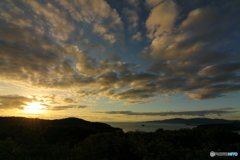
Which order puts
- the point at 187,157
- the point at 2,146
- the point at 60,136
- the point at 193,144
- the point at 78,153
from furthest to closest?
the point at 60,136, the point at 193,144, the point at 78,153, the point at 2,146, the point at 187,157

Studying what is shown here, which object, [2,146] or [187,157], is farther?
[2,146]

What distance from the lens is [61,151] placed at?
46.0ft

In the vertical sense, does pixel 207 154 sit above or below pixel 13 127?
below

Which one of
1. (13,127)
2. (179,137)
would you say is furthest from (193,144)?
(13,127)

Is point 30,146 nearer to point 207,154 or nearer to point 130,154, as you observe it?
point 130,154

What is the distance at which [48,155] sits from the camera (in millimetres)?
13984

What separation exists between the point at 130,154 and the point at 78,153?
497 cm

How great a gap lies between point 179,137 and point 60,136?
90.3 ft

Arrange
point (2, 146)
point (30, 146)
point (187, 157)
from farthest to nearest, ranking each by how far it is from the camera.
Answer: point (30, 146) → point (2, 146) → point (187, 157)

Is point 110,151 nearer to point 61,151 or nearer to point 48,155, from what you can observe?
point 61,151

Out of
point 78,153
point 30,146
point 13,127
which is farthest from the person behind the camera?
point 13,127

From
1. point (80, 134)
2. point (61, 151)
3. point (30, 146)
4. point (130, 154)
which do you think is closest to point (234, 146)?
point (130, 154)

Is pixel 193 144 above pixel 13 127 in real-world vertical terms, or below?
below

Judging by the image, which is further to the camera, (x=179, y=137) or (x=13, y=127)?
(x=13, y=127)
